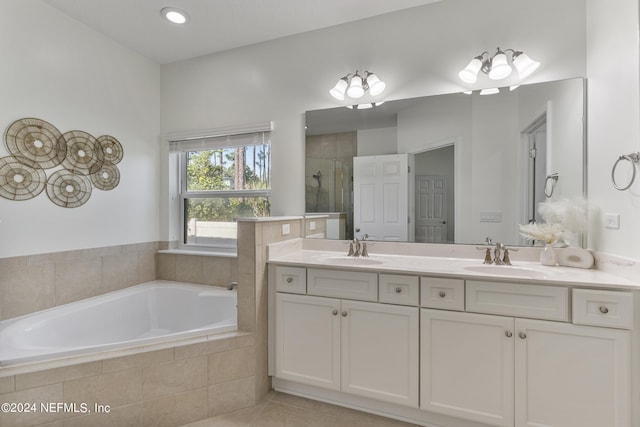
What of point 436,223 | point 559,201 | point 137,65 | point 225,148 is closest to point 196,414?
point 436,223

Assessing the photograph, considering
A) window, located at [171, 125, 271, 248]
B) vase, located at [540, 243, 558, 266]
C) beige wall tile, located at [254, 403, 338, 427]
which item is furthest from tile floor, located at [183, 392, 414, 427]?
window, located at [171, 125, 271, 248]

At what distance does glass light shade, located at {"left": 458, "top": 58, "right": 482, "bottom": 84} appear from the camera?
1.95 metres

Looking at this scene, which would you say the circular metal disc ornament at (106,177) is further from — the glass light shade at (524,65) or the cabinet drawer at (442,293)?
the glass light shade at (524,65)

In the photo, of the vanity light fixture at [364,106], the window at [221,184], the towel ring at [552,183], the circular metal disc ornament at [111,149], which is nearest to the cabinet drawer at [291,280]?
the window at [221,184]

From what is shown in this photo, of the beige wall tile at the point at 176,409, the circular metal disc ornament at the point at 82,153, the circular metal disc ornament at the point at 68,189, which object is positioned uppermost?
the circular metal disc ornament at the point at 82,153

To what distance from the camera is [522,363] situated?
1.40m

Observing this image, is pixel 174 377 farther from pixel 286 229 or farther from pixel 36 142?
pixel 36 142

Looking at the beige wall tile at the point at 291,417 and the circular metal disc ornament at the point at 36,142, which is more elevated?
the circular metal disc ornament at the point at 36,142

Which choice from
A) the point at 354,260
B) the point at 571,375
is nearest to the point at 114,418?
the point at 354,260

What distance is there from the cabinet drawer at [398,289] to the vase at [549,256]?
2.66 ft

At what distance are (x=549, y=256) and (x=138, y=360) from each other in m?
2.37

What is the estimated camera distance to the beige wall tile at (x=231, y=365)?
5.72ft

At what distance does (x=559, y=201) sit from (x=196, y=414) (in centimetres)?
249

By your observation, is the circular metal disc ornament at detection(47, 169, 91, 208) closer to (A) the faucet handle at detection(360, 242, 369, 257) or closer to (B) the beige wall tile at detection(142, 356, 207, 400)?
(B) the beige wall tile at detection(142, 356, 207, 400)
